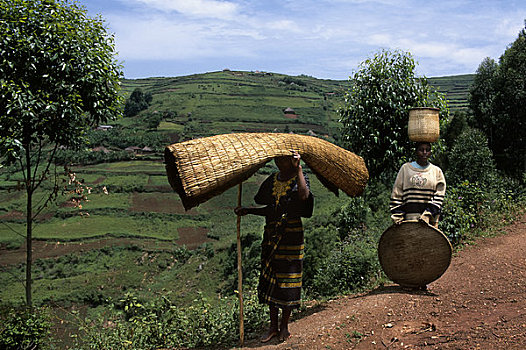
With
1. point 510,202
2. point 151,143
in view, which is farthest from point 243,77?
point 510,202

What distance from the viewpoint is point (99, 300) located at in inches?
858

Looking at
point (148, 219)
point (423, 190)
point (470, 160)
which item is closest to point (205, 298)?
point (423, 190)

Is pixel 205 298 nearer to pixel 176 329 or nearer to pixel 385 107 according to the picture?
pixel 176 329

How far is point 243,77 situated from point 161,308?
302ft

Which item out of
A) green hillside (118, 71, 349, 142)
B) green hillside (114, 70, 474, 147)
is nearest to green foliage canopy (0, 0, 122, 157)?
green hillside (118, 71, 349, 142)

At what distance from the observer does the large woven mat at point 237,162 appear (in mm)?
3473

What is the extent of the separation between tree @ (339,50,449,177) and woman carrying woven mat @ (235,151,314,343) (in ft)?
12.3

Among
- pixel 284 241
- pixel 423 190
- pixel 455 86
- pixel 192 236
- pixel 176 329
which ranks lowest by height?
pixel 192 236

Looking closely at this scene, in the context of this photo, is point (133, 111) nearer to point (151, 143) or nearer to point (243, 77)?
point (151, 143)

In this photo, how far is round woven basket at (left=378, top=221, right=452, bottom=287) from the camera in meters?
4.86

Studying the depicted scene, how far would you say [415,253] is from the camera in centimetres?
497

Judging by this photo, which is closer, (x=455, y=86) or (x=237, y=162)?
(x=237, y=162)

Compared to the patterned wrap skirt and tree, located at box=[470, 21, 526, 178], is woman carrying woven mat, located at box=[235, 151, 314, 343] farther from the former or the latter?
tree, located at box=[470, 21, 526, 178]

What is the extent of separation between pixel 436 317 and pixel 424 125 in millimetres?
2258
